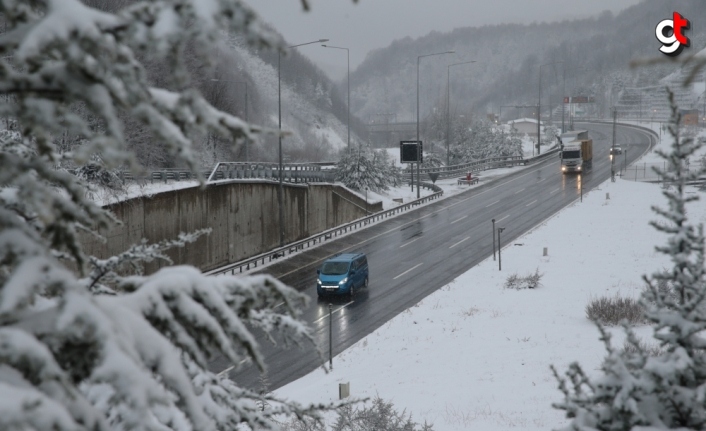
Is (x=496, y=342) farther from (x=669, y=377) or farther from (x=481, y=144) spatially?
(x=481, y=144)

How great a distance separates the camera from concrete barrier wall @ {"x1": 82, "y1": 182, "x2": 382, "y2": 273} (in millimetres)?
31688

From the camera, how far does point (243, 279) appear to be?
174 inches

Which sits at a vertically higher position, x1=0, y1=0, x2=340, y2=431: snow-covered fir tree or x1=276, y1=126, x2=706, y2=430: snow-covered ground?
x1=0, y1=0, x2=340, y2=431: snow-covered fir tree

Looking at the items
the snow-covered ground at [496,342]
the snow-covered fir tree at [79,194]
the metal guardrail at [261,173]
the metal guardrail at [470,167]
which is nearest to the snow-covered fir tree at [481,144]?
the metal guardrail at [470,167]

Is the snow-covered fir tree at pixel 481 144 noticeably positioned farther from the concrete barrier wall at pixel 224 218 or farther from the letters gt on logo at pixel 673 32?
the concrete barrier wall at pixel 224 218

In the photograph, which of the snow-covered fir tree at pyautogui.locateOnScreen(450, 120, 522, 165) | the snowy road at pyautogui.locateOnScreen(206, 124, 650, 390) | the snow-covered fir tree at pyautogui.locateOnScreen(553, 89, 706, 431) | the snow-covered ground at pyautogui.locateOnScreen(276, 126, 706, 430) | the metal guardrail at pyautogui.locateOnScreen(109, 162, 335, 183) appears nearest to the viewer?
the snow-covered fir tree at pyautogui.locateOnScreen(553, 89, 706, 431)

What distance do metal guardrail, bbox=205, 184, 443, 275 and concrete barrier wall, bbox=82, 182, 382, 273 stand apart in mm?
2653

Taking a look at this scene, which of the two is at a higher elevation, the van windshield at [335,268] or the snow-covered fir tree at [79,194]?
the snow-covered fir tree at [79,194]

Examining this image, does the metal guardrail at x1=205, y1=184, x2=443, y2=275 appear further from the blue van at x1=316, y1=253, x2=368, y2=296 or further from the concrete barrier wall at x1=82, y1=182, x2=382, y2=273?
the blue van at x1=316, y1=253, x2=368, y2=296

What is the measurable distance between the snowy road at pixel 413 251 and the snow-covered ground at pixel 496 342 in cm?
124

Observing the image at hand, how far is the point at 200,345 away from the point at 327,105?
175093 mm

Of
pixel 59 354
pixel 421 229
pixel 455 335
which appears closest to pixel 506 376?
pixel 455 335

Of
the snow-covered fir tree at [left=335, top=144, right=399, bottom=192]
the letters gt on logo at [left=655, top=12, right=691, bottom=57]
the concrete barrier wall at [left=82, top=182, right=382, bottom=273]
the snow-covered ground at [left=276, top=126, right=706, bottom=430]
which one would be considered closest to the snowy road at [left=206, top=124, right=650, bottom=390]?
the snow-covered ground at [left=276, top=126, right=706, bottom=430]

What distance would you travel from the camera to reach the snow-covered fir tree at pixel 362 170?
6094 centimetres
